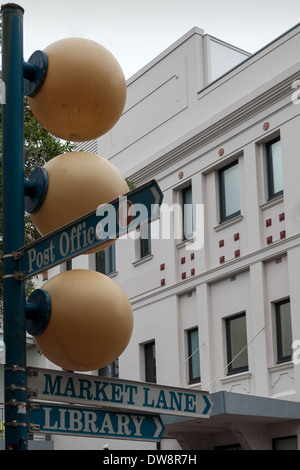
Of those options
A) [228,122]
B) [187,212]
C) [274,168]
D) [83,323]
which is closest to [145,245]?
[187,212]

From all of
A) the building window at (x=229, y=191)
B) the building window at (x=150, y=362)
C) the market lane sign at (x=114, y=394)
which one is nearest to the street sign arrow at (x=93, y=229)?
the market lane sign at (x=114, y=394)

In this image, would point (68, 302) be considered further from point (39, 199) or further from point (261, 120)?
point (261, 120)

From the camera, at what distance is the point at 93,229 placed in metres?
4.92

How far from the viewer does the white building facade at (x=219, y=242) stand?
1791 cm

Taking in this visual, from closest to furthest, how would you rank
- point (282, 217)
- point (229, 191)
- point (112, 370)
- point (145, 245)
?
1. point (282, 217)
2. point (229, 191)
3. point (145, 245)
4. point (112, 370)

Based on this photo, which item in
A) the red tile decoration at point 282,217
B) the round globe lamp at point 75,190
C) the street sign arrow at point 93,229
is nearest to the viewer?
the street sign arrow at point 93,229

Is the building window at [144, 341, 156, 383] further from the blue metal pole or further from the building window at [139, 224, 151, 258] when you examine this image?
the blue metal pole

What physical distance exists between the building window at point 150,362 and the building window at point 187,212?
9.38ft

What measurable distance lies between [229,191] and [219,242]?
120cm

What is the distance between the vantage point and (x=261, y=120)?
19125 mm

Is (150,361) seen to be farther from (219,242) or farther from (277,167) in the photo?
(277,167)

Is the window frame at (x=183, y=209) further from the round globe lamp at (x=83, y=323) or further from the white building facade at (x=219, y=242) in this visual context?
the round globe lamp at (x=83, y=323)

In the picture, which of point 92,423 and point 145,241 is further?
point 145,241

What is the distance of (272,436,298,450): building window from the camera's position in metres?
17.7
